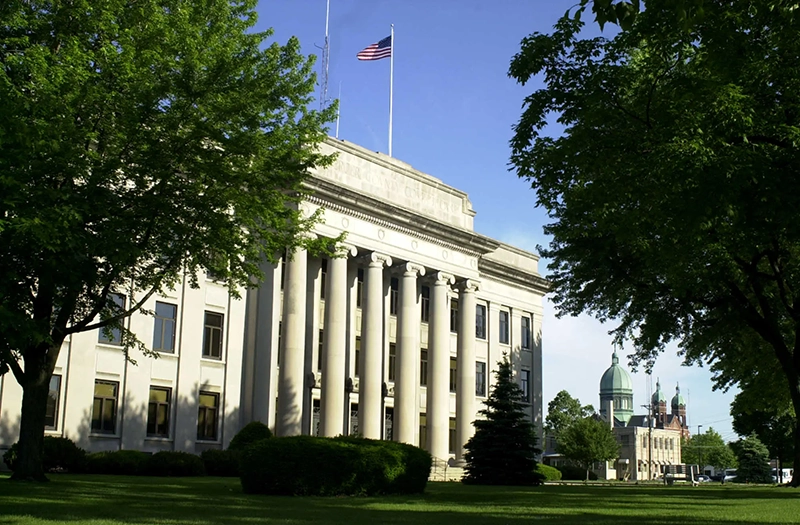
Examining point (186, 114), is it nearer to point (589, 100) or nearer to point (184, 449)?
point (589, 100)

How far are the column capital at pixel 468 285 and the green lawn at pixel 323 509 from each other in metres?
30.9

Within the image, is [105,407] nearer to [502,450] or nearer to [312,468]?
[502,450]

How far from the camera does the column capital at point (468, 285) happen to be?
183ft

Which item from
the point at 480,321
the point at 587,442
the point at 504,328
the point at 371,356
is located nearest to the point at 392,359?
the point at 371,356

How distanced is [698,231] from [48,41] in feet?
56.2

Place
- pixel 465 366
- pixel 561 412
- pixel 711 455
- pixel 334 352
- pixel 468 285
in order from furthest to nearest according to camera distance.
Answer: pixel 711 455
pixel 561 412
pixel 468 285
pixel 465 366
pixel 334 352

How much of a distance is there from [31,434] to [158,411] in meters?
18.7

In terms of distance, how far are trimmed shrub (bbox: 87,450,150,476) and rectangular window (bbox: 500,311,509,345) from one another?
111ft

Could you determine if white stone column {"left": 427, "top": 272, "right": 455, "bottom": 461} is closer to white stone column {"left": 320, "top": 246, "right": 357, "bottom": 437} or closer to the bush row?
white stone column {"left": 320, "top": 246, "right": 357, "bottom": 437}

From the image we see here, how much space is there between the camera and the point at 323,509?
18.1 metres

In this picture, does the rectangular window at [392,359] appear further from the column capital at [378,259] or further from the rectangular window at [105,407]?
the rectangular window at [105,407]

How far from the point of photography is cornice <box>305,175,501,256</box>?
4594 cm

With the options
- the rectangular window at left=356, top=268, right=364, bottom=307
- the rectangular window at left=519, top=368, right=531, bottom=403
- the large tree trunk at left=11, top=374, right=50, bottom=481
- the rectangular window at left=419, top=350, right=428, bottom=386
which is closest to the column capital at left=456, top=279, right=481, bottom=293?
the rectangular window at left=419, top=350, right=428, bottom=386

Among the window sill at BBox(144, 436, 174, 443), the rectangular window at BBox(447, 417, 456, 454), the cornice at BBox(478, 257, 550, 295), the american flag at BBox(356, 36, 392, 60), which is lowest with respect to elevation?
the window sill at BBox(144, 436, 174, 443)
